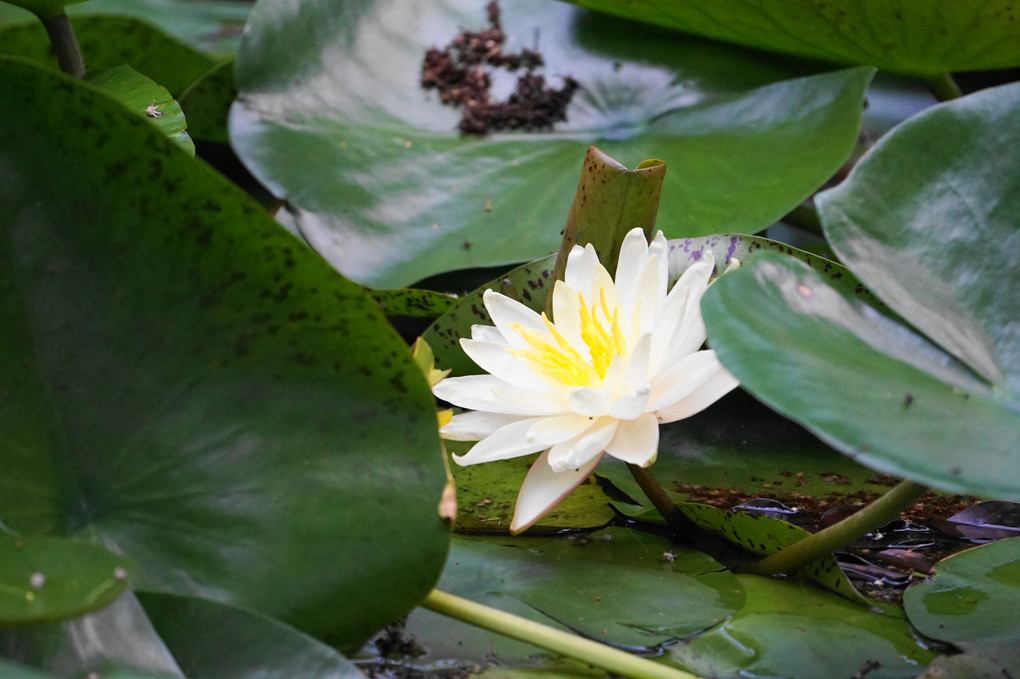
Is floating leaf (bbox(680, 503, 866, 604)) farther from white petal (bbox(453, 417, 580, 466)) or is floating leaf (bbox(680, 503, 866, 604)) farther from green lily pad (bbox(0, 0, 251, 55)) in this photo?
green lily pad (bbox(0, 0, 251, 55))

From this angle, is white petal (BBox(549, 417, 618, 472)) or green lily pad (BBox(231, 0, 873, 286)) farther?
green lily pad (BBox(231, 0, 873, 286))

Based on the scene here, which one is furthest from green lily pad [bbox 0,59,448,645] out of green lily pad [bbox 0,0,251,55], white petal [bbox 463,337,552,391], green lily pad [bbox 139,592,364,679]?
green lily pad [bbox 0,0,251,55]

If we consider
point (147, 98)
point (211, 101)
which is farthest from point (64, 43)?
point (211, 101)

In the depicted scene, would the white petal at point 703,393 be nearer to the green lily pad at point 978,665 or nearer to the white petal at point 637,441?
the white petal at point 637,441

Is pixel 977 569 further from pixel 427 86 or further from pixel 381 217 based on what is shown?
pixel 427 86

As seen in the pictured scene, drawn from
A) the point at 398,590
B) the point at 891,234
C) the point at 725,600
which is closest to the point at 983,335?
the point at 891,234

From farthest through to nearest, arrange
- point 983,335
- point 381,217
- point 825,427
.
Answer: point 381,217 → point 983,335 → point 825,427

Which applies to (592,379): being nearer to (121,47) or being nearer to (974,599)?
(974,599)
